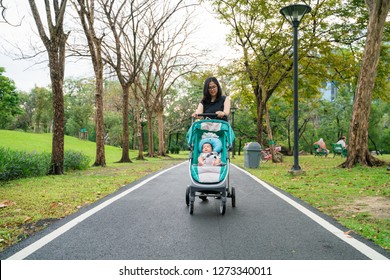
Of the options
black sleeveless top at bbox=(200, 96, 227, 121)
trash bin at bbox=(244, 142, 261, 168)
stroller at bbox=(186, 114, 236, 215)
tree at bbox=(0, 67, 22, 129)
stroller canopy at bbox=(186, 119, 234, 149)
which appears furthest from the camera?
tree at bbox=(0, 67, 22, 129)

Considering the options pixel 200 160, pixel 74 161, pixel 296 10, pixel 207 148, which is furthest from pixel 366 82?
pixel 74 161

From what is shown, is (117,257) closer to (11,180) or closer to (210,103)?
(210,103)

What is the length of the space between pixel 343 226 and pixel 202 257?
2413 mm

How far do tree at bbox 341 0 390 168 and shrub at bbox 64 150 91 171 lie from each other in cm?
1126

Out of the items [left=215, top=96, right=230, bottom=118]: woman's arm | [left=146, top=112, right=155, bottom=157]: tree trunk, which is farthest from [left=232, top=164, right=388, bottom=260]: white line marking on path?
[left=146, top=112, right=155, bottom=157]: tree trunk

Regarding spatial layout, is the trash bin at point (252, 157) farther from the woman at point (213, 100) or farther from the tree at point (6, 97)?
the tree at point (6, 97)

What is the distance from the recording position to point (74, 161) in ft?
50.1

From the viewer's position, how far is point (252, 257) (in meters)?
3.52

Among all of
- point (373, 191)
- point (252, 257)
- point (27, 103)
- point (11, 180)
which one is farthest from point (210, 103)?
point (27, 103)

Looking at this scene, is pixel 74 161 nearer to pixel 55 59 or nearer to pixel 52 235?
pixel 55 59

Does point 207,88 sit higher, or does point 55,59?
point 55,59

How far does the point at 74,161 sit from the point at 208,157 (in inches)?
428

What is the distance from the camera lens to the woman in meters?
6.25

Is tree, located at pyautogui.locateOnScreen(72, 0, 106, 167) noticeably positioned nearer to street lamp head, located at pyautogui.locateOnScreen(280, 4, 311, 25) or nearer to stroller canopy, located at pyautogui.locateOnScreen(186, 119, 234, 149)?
street lamp head, located at pyautogui.locateOnScreen(280, 4, 311, 25)
